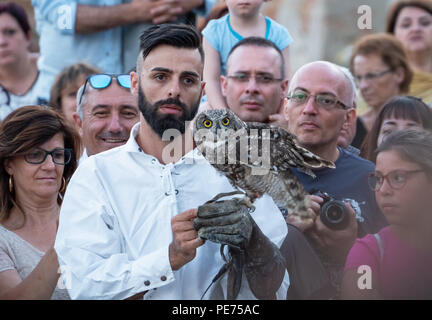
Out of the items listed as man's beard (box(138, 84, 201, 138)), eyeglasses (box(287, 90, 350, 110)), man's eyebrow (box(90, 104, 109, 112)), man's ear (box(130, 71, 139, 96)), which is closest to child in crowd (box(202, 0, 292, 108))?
eyeglasses (box(287, 90, 350, 110))

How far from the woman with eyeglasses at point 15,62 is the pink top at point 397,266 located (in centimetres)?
241

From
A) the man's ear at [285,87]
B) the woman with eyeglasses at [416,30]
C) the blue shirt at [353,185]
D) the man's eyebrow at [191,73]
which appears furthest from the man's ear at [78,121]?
the woman with eyeglasses at [416,30]

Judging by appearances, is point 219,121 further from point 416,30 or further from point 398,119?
point 416,30

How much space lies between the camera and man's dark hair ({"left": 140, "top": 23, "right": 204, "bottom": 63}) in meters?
2.60

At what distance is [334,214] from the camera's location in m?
2.70

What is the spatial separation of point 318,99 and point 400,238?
790mm

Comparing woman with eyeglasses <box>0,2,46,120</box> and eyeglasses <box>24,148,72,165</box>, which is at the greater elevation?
woman with eyeglasses <box>0,2,46,120</box>

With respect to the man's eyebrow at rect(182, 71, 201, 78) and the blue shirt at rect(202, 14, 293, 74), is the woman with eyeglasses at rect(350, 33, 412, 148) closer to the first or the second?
the blue shirt at rect(202, 14, 293, 74)

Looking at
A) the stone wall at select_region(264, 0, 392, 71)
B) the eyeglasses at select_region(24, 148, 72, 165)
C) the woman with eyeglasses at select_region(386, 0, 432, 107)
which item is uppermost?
the stone wall at select_region(264, 0, 392, 71)

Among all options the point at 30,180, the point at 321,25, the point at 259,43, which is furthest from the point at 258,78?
the point at 321,25

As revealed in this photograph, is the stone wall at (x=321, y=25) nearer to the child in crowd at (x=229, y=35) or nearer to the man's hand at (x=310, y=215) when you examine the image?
the child in crowd at (x=229, y=35)

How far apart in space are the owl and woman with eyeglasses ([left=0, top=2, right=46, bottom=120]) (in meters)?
2.01

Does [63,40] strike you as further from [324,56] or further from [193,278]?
[324,56]

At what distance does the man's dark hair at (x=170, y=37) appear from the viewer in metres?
2.60
